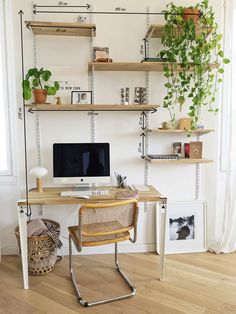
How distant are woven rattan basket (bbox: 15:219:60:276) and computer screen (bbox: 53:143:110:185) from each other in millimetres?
508

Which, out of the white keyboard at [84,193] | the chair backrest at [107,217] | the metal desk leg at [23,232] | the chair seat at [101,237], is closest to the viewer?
the chair backrest at [107,217]

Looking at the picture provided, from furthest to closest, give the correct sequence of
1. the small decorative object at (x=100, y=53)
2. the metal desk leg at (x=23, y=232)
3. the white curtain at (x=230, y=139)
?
1. the white curtain at (x=230, y=139)
2. the small decorative object at (x=100, y=53)
3. the metal desk leg at (x=23, y=232)

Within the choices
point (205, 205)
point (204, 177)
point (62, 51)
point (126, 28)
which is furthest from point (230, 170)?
point (62, 51)

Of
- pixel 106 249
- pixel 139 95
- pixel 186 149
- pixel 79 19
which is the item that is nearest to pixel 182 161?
pixel 186 149

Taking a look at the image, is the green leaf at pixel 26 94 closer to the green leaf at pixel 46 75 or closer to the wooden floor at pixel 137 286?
the green leaf at pixel 46 75

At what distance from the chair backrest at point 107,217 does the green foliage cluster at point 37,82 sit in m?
1.14

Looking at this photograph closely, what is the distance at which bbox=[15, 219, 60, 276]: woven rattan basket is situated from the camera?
2227 mm

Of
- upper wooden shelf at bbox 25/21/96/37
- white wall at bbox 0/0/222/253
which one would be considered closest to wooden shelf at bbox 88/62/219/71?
white wall at bbox 0/0/222/253

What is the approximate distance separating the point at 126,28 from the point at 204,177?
64.4 inches

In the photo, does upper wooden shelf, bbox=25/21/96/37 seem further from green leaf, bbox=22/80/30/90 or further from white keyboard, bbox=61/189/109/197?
white keyboard, bbox=61/189/109/197

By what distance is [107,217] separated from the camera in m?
1.86

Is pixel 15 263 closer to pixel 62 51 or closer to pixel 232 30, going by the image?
pixel 62 51

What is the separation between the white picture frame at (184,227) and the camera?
2.66 m

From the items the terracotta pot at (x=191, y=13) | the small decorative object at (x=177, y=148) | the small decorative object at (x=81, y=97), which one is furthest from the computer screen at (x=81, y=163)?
the terracotta pot at (x=191, y=13)
